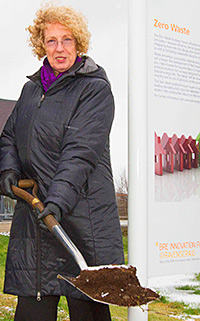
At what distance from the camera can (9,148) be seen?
1.76 metres

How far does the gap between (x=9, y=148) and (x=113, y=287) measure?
73 centimetres

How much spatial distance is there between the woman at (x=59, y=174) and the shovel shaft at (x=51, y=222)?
0.04 meters

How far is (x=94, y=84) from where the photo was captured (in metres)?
1.73

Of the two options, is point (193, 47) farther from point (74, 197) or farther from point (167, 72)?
point (74, 197)

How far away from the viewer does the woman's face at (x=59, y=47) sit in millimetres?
1772

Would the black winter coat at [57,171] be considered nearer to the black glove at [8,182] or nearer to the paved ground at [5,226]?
the black glove at [8,182]

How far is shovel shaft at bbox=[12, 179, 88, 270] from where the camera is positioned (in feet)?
4.81

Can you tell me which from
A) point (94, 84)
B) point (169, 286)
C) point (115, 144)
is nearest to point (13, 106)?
point (94, 84)

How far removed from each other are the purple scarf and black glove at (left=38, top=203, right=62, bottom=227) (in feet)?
1.66

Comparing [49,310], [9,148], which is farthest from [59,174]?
[49,310]

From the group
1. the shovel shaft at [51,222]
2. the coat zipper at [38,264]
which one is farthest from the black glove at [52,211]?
the coat zipper at [38,264]

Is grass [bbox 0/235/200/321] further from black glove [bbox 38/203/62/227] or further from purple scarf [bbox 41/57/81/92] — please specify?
purple scarf [bbox 41/57/81/92]

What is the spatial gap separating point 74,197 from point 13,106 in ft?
1.79

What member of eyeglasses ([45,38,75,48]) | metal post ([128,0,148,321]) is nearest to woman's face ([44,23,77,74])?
eyeglasses ([45,38,75,48])
